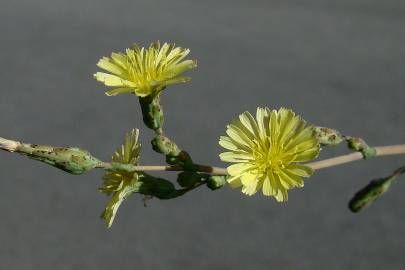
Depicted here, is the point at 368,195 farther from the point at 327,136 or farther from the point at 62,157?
the point at 62,157

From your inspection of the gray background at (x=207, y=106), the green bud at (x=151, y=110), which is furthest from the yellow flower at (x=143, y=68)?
the gray background at (x=207, y=106)

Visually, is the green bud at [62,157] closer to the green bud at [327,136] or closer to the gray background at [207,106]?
the green bud at [327,136]

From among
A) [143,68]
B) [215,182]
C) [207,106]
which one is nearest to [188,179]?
[215,182]

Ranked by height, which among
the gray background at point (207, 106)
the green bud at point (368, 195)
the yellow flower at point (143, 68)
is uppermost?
the gray background at point (207, 106)

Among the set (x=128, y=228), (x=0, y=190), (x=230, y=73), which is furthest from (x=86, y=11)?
(x=128, y=228)

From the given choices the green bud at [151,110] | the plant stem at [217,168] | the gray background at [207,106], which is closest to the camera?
the plant stem at [217,168]

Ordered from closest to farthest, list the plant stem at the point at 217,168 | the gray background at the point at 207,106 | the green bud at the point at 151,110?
the plant stem at the point at 217,168, the green bud at the point at 151,110, the gray background at the point at 207,106

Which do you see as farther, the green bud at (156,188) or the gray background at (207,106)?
the gray background at (207,106)

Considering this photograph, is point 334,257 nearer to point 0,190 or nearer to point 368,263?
point 368,263
